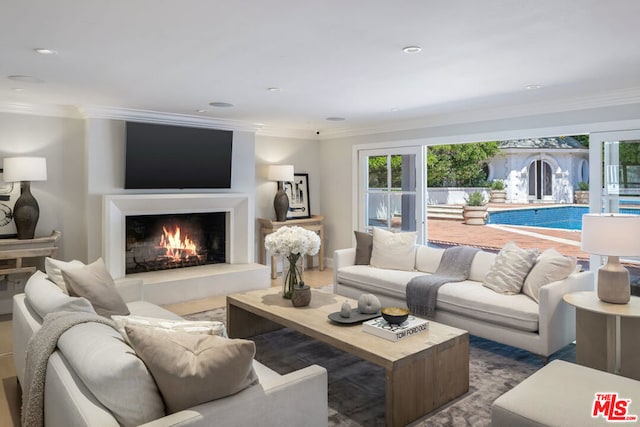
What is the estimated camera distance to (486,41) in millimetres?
2705

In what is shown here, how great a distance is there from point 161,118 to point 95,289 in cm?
299

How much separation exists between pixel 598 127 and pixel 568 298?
2.03 meters

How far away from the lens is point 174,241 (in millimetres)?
5992

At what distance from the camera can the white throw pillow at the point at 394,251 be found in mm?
4961

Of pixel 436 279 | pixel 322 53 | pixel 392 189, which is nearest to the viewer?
pixel 322 53

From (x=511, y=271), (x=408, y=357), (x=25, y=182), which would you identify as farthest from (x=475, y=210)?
(x=25, y=182)

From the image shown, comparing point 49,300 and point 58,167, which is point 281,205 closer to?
point 58,167

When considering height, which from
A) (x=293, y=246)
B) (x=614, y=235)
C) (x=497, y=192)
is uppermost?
(x=497, y=192)

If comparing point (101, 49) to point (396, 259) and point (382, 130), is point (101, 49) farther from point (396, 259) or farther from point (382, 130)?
point (382, 130)

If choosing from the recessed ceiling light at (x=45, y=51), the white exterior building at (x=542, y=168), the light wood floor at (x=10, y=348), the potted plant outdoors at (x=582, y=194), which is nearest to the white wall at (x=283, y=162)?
the light wood floor at (x=10, y=348)

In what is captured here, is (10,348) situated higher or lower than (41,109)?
lower

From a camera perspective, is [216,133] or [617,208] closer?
[617,208]

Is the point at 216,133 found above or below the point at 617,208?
above

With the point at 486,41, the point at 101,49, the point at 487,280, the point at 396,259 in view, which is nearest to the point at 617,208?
the point at 487,280
